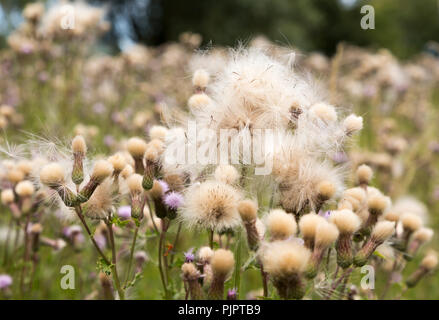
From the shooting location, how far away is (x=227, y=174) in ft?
4.67

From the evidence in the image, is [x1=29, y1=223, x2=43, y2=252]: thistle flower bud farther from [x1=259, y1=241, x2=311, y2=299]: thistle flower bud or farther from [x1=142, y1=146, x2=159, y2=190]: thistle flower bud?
[x1=259, y1=241, x2=311, y2=299]: thistle flower bud

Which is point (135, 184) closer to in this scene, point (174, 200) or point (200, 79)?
point (174, 200)

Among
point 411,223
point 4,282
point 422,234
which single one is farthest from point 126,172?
point 422,234

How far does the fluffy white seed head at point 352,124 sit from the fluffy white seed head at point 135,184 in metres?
0.72

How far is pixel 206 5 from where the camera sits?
69.5 ft

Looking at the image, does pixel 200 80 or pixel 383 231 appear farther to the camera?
pixel 200 80

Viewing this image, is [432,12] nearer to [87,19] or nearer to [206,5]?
[206,5]

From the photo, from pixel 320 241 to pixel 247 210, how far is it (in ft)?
0.68

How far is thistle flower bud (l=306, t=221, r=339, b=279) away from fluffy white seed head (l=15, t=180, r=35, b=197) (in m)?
1.25

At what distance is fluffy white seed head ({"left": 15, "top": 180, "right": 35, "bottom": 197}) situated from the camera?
1.95 m

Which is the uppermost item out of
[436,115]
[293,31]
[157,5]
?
[157,5]
